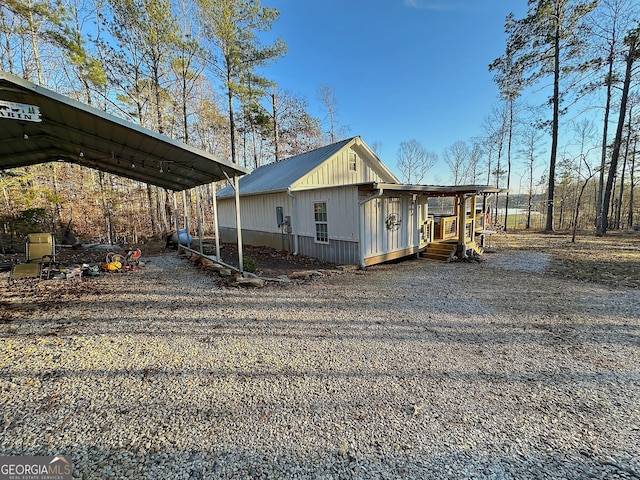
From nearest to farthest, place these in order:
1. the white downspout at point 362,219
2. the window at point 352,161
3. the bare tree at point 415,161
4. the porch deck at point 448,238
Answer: the white downspout at point 362,219, the porch deck at point 448,238, the window at point 352,161, the bare tree at point 415,161

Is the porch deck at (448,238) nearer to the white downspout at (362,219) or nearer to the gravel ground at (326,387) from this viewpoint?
the white downspout at (362,219)

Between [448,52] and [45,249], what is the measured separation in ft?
59.5

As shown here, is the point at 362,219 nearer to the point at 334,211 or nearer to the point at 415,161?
the point at 334,211

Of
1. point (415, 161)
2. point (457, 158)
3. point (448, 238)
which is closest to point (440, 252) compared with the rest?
point (448, 238)

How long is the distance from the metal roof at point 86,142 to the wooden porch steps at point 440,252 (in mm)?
6591

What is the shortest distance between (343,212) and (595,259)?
25.7 feet

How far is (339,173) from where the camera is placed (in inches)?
464

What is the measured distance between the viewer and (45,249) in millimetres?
6809

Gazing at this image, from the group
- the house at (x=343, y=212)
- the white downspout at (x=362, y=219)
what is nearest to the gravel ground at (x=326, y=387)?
the white downspout at (x=362, y=219)

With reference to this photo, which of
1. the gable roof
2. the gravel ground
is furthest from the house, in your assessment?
the gravel ground

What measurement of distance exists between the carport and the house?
9.62 ft

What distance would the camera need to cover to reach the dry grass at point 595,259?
6484 millimetres

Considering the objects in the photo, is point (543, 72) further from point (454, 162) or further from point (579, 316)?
point (579, 316)

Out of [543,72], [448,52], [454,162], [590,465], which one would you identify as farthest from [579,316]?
[454,162]
